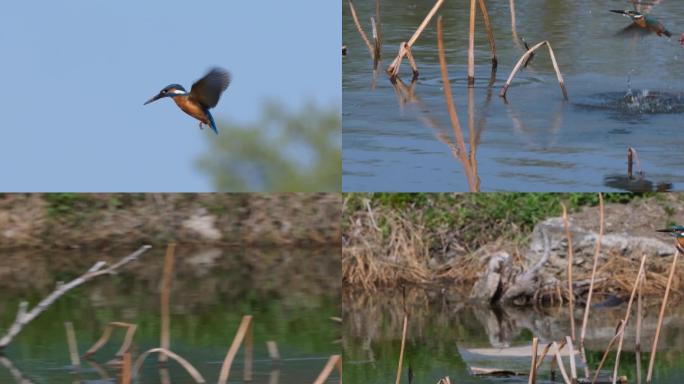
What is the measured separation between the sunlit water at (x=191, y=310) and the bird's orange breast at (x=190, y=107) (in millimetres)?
1279

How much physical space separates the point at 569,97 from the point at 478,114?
0.85m

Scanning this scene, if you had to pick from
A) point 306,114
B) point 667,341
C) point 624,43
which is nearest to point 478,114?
point 667,341

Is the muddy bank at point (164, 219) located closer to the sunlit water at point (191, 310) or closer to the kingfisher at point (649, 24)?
the sunlit water at point (191, 310)

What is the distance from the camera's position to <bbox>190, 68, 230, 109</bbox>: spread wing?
293 inches

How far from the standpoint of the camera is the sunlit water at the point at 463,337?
6.97 metres

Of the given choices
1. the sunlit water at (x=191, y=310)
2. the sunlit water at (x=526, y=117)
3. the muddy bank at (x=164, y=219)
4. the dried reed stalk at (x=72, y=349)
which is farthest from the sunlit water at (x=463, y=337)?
the muddy bank at (x=164, y=219)

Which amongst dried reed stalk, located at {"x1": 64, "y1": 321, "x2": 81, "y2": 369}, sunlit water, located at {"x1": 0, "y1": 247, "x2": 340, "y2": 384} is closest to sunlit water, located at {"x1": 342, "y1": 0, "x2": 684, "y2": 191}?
sunlit water, located at {"x1": 0, "y1": 247, "x2": 340, "y2": 384}

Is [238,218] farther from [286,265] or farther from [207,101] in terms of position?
[207,101]

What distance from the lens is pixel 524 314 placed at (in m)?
8.73

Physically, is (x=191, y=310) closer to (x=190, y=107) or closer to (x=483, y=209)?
(x=190, y=107)

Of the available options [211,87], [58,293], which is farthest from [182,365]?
[211,87]

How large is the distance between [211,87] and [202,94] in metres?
0.11

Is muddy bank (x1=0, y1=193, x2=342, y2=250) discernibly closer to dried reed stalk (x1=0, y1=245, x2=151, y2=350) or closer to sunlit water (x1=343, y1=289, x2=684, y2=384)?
sunlit water (x1=343, y1=289, x2=684, y2=384)

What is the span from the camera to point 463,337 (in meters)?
8.00
